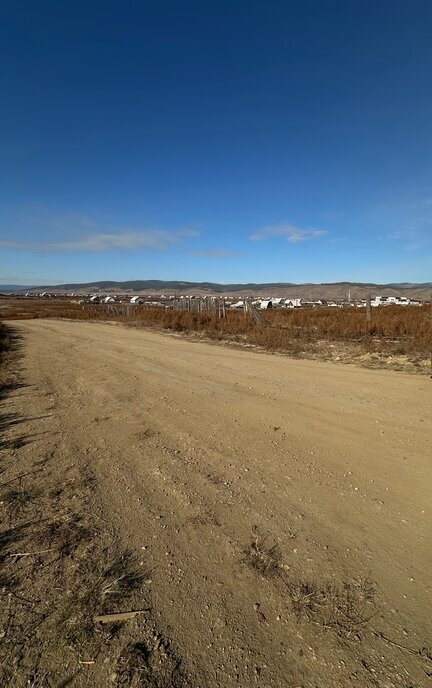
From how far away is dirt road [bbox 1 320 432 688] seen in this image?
75.8 inches

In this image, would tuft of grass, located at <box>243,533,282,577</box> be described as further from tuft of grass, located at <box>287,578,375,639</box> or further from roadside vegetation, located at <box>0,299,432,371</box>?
roadside vegetation, located at <box>0,299,432,371</box>

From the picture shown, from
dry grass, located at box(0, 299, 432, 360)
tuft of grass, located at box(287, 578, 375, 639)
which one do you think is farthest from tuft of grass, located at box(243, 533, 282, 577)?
dry grass, located at box(0, 299, 432, 360)

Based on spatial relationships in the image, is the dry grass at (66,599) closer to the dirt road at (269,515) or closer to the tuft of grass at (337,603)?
the dirt road at (269,515)

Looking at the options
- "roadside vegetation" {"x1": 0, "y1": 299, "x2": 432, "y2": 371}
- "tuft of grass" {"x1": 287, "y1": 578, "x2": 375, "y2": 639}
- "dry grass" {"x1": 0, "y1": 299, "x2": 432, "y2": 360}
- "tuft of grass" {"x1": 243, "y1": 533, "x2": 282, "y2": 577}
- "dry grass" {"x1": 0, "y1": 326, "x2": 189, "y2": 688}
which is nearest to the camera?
"dry grass" {"x1": 0, "y1": 326, "x2": 189, "y2": 688}

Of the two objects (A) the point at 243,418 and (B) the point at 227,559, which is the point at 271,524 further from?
(A) the point at 243,418

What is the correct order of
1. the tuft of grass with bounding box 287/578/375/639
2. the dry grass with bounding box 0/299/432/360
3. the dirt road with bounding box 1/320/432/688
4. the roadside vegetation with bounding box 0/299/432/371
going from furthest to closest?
the dry grass with bounding box 0/299/432/360 < the roadside vegetation with bounding box 0/299/432/371 < the tuft of grass with bounding box 287/578/375/639 < the dirt road with bounding box 1/320/432/688

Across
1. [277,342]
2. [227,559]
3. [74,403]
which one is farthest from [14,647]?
[277,342]

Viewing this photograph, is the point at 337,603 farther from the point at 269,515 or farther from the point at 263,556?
the point at 269,515

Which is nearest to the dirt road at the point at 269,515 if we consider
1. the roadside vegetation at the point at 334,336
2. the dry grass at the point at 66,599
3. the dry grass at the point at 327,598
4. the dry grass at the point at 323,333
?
the dry grass at the point at 327,598

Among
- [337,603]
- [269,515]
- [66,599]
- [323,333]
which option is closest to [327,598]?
[337,603]

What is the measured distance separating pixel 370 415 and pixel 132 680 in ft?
15.4

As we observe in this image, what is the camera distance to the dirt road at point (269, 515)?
6.32 ft

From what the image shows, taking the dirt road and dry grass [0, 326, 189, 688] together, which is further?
the dirt road

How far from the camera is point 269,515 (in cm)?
305
